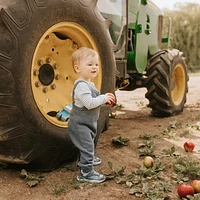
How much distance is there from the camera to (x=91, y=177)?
2764 mm

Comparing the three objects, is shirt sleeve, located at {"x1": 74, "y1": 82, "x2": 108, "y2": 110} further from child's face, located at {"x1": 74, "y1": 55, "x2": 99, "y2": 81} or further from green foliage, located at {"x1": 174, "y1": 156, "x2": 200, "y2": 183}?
green foliage, located at {"x1": 174, "y1": 156, "x2": 200, "y2": 183}

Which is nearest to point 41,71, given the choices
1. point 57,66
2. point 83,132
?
point 57,66

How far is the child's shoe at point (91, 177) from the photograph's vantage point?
2.76 metres

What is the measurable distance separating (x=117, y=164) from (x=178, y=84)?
3.00 metres

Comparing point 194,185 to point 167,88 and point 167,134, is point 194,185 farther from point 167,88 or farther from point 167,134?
point 167,88

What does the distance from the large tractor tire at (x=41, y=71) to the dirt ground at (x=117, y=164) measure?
0.19m

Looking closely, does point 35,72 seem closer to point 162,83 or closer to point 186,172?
point 186,172

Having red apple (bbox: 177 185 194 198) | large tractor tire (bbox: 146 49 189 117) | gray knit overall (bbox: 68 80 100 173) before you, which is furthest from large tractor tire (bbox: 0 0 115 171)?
large tractor tire (bbox: 146 49 189 117)

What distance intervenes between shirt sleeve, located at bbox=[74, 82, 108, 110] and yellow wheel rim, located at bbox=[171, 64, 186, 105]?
10.5 feet

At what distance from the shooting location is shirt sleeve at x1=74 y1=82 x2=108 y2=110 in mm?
2672

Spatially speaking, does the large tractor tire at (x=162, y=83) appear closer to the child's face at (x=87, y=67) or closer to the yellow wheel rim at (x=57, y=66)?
the yellow wheel rim at (x=57, y=66)

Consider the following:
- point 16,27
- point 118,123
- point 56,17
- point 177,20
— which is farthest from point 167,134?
point 177,20

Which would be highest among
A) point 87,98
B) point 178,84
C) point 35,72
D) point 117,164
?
point 35,72

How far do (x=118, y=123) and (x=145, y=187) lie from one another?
7.83 feet
